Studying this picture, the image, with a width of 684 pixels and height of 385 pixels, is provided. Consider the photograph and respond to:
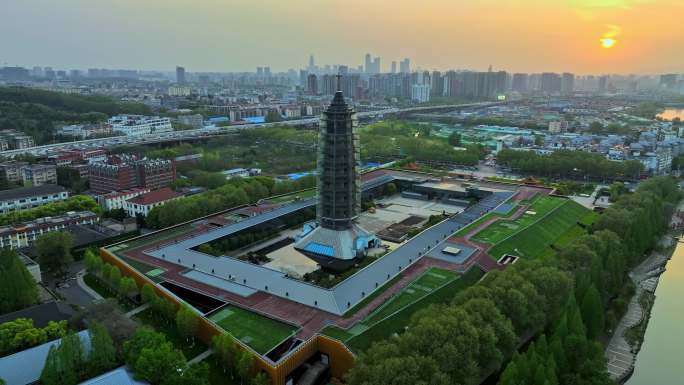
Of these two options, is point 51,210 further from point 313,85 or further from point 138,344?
point 313,85

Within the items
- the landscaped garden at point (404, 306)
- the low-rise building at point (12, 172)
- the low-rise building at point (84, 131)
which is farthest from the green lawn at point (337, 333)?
the low-rise building at point (84, 131)

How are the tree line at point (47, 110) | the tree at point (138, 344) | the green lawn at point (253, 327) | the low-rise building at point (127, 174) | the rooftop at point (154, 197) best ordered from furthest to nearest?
the tree line at point (47, 110), the low-rise building at point (127, 174), the rooftop at point (154, 197), the green lawn at point (253, 327), the tree at point (138, 344)

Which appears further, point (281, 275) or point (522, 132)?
point (522, 132)

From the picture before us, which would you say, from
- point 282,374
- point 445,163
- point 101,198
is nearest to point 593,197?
point 445,163

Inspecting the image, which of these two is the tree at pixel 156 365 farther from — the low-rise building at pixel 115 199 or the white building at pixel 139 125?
the white building at pixel 139 125

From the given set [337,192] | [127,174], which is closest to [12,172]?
[127,174]

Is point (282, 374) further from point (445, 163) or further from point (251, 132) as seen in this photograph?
point (251, 132)
